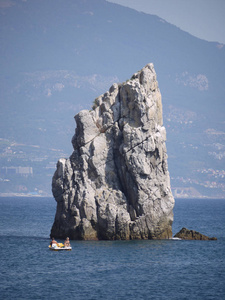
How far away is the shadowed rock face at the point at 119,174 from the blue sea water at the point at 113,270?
6.48 ft

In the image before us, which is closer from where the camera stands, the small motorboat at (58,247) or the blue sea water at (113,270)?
the blue sea water at (113,270)

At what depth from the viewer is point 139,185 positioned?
68.0m

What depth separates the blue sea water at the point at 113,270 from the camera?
47219 mm

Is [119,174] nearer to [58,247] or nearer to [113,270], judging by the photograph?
[58,247]

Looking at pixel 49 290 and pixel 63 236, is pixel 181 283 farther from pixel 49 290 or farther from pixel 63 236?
pixel 63 236

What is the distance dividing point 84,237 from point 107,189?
5.35 meters

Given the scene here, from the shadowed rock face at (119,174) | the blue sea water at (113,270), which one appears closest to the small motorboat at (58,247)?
the blue sea water at (113,270)

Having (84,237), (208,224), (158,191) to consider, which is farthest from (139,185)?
(208,224)

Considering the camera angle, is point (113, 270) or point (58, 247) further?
point (58, 247)

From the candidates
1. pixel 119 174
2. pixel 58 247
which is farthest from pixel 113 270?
pixel 119 174

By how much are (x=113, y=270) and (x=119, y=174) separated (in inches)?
660

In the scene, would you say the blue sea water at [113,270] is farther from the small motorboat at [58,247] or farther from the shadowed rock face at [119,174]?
the shadowed rock face at [119,174]

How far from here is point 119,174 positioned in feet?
230

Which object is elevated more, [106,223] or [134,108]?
[134,108]
